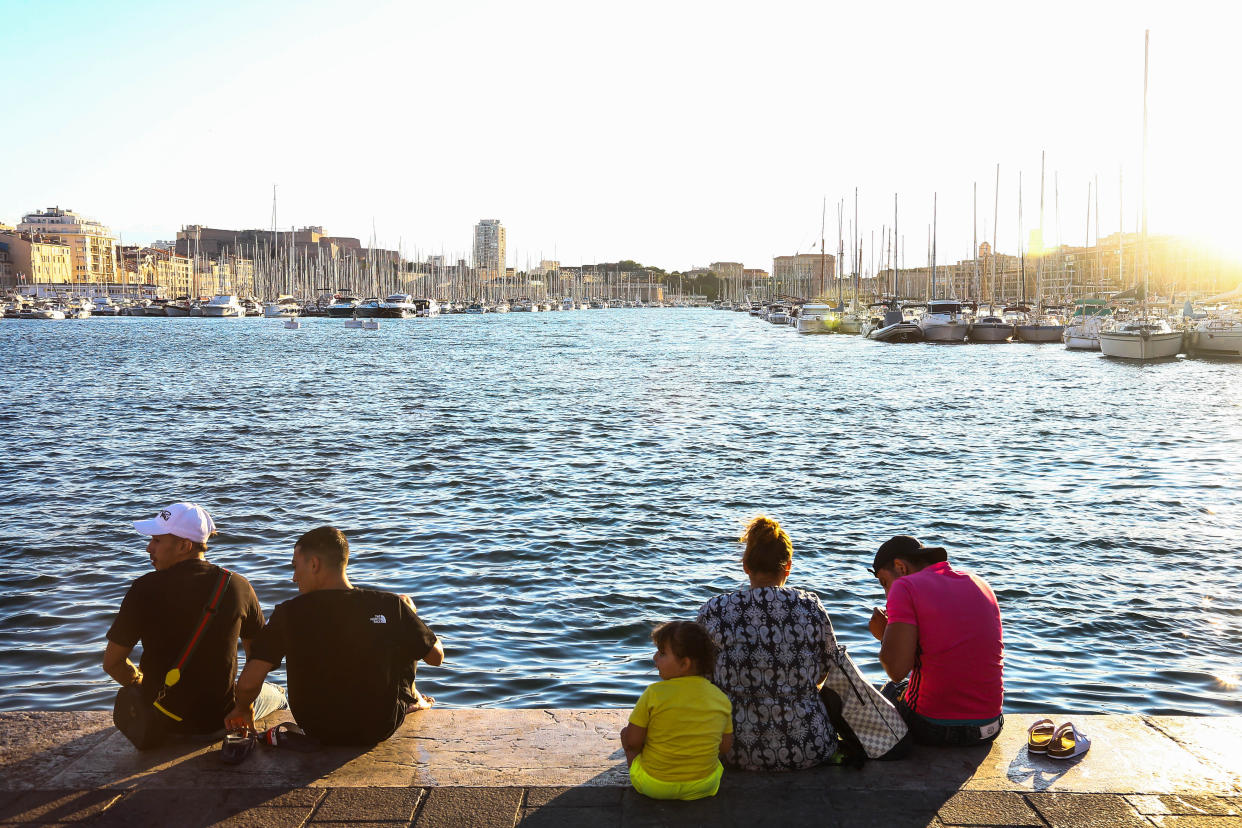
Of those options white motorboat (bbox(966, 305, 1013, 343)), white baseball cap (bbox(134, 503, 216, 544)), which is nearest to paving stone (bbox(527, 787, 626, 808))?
white baseball cap (bbox(134, 503, 216, 544))

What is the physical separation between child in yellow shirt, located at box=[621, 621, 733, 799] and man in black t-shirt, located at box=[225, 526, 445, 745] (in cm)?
142

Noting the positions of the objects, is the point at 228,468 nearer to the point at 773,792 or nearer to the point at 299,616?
the point at 299,616

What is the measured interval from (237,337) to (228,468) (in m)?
76.5

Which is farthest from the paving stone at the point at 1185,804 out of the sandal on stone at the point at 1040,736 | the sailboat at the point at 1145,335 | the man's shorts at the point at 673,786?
the sailboat at the point at 1145,335

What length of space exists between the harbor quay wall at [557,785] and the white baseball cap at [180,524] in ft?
3.96

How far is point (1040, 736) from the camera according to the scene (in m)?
5.79

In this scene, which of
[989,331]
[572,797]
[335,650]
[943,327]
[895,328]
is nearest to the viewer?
[572,797]

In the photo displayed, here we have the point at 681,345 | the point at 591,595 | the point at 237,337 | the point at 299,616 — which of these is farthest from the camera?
the point at 237,337

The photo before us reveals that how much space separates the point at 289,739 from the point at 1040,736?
13.9ft

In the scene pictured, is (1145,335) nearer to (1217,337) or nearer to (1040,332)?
(1217,337)

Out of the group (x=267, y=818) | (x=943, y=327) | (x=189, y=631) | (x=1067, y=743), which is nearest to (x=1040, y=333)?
(x=943, y=327)

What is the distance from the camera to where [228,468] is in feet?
72.4

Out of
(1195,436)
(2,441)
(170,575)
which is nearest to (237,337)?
(2,441)

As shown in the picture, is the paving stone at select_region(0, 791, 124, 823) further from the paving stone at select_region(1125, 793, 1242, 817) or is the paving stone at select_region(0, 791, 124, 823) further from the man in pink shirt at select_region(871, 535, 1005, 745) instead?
the paving stone at select_region(1125, 793, 1242, 817)
